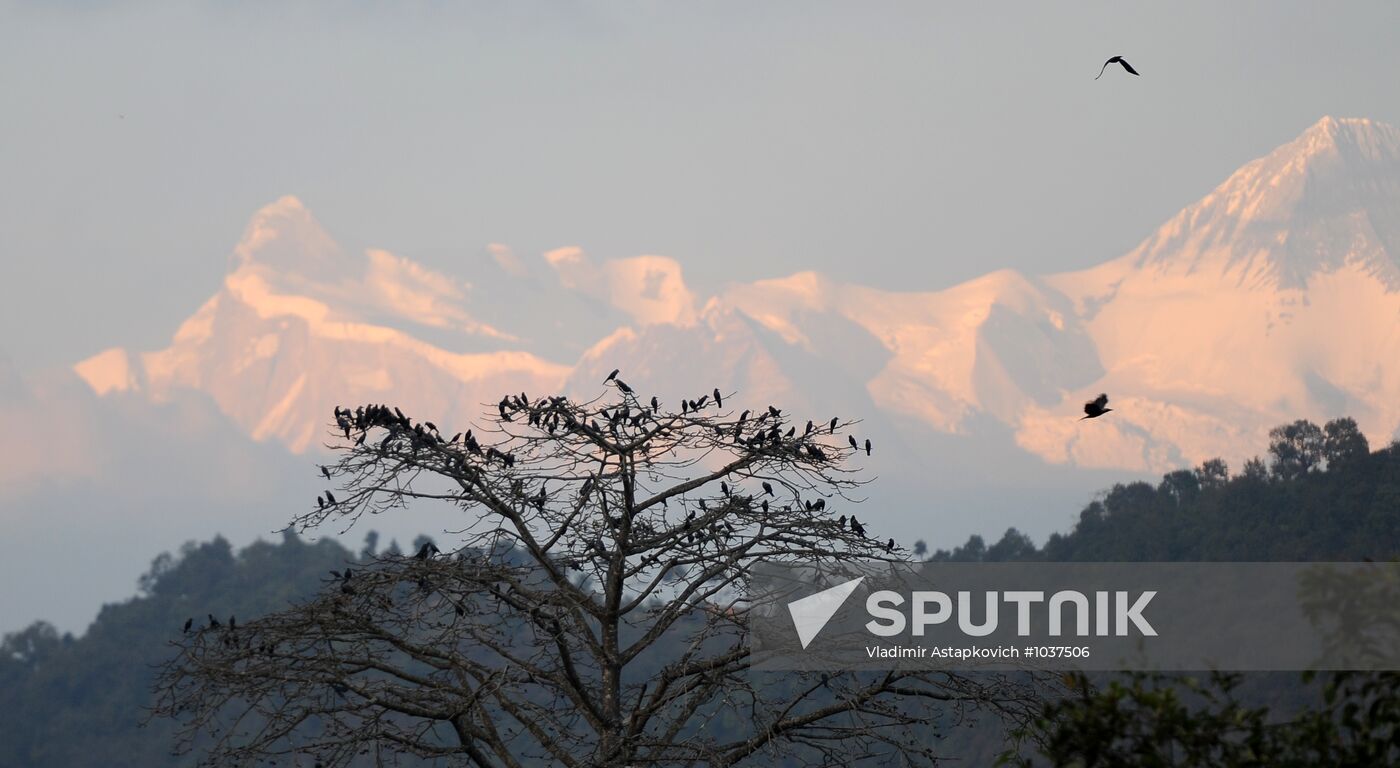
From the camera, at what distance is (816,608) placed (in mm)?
13023

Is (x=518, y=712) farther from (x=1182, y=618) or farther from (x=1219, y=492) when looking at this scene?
(x=1219, y=492)

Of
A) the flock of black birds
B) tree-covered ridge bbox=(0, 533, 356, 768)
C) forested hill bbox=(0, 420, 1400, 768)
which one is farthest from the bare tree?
tree-covered ridge bbox=(0, 533, 356, 768)

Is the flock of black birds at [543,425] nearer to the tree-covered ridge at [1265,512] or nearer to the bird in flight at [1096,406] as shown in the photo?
the bird in flight at [1096,406]

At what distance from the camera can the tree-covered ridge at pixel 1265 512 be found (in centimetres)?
6925

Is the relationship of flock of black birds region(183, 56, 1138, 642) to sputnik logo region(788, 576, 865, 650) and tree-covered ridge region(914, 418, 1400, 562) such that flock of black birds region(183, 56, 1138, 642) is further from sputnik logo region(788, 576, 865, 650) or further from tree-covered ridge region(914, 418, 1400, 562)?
tree-covered ridge region(914, 418, 1400, 562)

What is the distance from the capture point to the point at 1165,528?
77312 mm

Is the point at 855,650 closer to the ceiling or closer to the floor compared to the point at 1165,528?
closer to the floor

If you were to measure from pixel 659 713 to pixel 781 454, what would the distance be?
7.29 ft

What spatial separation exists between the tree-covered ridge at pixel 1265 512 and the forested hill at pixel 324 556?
7 centimetres

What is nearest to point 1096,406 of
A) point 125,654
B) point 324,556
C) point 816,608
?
point 816,608

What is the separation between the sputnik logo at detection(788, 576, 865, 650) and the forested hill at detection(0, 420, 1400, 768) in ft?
159

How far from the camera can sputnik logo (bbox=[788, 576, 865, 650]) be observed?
1285 centimetres

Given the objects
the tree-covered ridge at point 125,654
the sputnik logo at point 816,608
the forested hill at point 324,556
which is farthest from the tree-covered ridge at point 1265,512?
the sputnik logo at point 816,608

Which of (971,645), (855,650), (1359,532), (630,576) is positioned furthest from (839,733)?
(1359,532)
